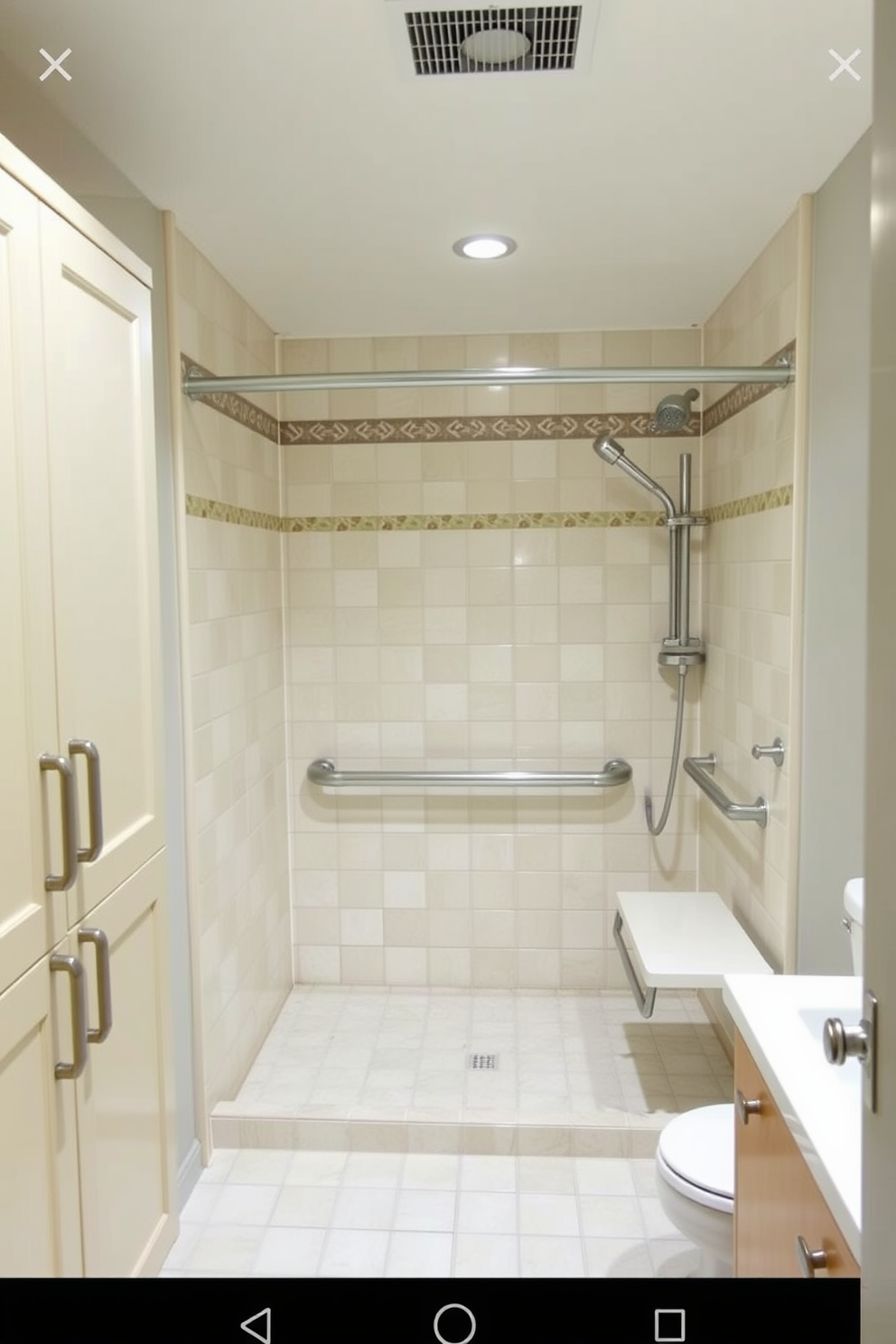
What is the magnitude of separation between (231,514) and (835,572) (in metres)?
1.54

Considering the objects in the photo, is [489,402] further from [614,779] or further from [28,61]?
[28,61]

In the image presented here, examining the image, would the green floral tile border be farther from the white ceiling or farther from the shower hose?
the white ceiling

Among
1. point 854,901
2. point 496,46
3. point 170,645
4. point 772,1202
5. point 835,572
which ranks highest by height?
point 496,46

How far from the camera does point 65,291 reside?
125cm

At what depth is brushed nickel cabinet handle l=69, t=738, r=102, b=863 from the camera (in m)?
1.27

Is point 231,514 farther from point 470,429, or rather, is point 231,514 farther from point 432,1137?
point 432,1137

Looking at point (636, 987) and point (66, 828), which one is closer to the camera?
point (66, 828)

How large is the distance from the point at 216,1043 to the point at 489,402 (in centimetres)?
209

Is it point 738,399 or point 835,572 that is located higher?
point 738,399

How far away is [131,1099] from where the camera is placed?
1516 mm

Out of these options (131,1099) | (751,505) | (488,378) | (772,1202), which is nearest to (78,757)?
(131,1099)
